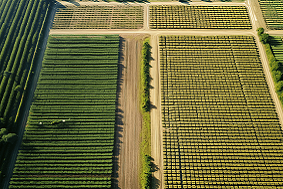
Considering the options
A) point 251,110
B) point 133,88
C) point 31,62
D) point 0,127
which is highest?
point 31,62

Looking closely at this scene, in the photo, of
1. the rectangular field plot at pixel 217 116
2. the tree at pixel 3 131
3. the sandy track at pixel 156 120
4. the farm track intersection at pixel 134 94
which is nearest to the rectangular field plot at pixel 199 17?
the farm track intersection at pixel 134 94

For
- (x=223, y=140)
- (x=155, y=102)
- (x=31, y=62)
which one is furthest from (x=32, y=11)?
(x=223, y=140)

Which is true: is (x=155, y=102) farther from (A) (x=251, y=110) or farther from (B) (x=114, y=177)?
(A) (x=251, y=110)

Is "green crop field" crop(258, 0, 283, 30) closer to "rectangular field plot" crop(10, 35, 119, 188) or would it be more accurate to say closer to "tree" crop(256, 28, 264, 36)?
"tree" crop(256, 28, 264, 36)

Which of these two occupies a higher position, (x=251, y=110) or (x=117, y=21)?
(x=117, y=21)

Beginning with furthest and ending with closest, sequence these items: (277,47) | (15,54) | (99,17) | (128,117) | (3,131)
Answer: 1. (99,17)
2. (277,47)
3. (15,54)
4. (128,117)
5. (3,131)

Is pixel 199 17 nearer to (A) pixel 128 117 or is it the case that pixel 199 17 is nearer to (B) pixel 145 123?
(B) pixel 145 123

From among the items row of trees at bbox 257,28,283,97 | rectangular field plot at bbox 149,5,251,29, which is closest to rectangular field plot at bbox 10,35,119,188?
rectangular field plot at bbox 149,5,251,29

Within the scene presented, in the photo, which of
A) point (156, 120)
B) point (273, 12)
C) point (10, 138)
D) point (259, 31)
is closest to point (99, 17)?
point (156, 120)
